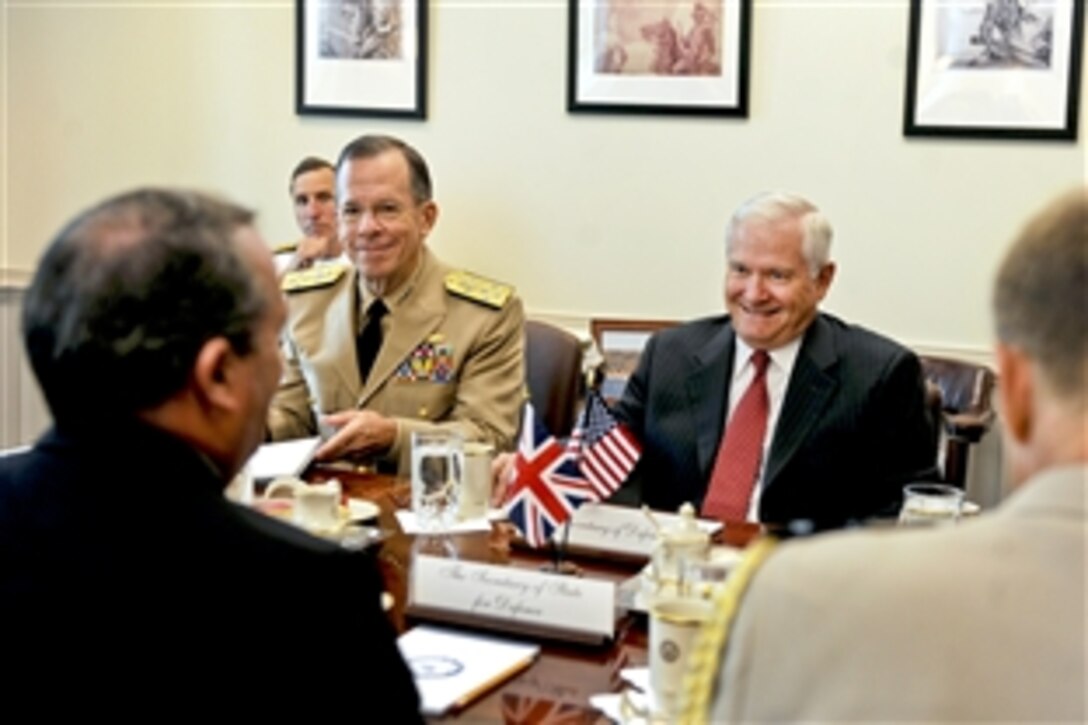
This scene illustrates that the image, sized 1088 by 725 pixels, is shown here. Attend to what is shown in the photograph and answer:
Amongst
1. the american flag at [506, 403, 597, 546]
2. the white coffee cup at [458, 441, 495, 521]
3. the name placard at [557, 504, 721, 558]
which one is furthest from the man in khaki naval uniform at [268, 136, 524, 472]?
the american flag at [506, 403, 597, 546]

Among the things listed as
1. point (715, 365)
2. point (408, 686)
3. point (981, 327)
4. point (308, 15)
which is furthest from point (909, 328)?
point (408, 686)

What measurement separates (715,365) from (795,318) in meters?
0.19

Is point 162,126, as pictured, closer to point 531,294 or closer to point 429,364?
point 531,294

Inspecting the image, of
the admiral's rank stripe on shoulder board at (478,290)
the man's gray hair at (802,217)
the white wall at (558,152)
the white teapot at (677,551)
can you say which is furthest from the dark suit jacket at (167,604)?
the white wall at (558,152)

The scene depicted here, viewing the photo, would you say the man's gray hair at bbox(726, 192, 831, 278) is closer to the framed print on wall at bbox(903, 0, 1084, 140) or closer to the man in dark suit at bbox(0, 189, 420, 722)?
the framed print on wall at bbox(903, 0, 1084, 140)

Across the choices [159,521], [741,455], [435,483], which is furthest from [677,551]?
[741,455]

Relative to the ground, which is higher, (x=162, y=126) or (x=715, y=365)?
(x=162, y=126)

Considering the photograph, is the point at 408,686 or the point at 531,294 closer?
the point at 408,686

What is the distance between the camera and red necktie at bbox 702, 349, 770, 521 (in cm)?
269

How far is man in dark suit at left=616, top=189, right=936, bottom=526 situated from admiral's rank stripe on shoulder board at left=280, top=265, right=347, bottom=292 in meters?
0.90

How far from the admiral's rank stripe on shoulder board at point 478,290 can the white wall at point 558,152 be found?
3.94 ft

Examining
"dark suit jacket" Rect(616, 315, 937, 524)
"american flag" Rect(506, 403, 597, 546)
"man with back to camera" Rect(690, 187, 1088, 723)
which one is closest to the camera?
"man with back to camera" Rect(690, 187, 1088, 723)

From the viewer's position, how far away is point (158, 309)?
4.10ft

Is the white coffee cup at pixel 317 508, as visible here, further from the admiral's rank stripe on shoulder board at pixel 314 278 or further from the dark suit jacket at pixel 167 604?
the admiral's rank stripe on shoulder board at pixel 314 278
